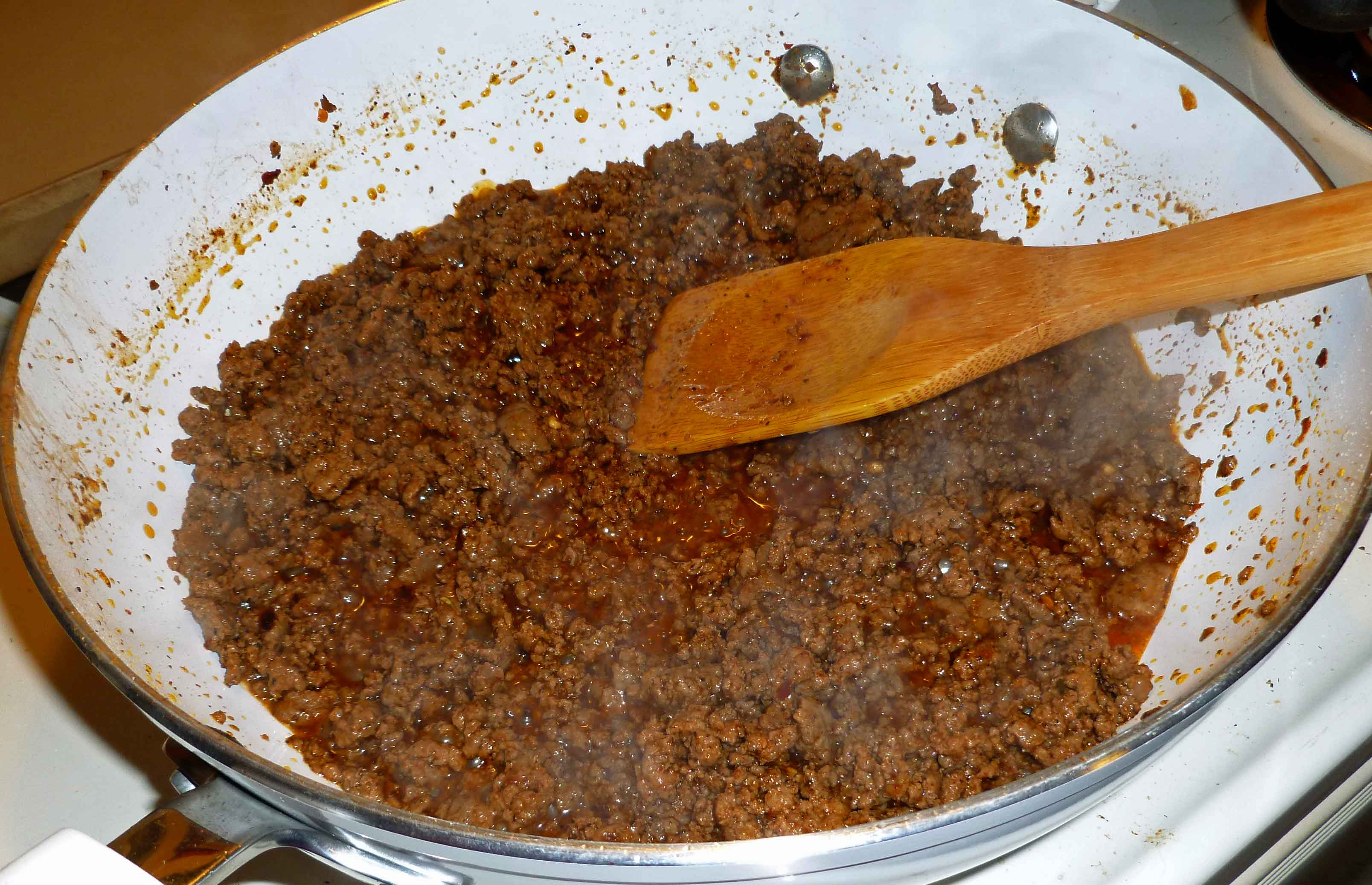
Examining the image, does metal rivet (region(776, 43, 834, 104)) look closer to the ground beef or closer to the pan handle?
the ground beef

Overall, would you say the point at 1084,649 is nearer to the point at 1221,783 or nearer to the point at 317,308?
the point at 1221,783

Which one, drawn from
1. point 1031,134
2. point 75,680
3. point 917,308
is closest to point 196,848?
point 75,680

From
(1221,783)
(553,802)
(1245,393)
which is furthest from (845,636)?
(1245,393)

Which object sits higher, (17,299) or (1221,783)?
(17,299)

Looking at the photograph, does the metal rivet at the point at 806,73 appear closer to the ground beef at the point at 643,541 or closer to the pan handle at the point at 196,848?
the ground beef at the point at 643,541

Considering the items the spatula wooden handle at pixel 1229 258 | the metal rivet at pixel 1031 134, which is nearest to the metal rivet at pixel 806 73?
the metal rivet at pixel 1031 134

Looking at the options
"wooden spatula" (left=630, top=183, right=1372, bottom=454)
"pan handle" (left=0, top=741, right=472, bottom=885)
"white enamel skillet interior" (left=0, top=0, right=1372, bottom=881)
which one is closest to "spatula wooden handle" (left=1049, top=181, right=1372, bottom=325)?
"wooden spatula" (left=630, top=183, right=1372, bottom=454)
